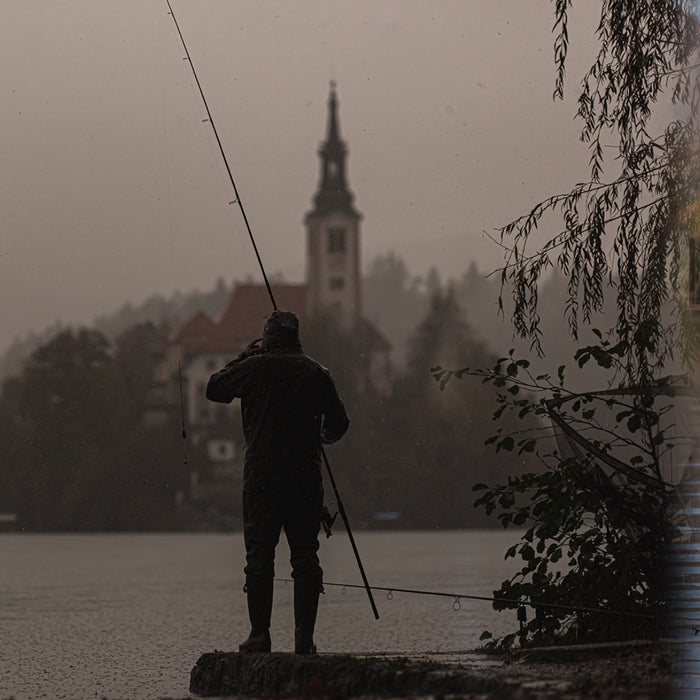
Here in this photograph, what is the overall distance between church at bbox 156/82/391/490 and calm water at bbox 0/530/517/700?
192 feet

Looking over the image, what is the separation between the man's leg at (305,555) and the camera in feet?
26.1

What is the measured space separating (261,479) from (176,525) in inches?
3119

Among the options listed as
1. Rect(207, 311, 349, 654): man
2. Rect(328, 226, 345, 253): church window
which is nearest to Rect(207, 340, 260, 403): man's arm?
Rect(207, 311, 349, 654): man

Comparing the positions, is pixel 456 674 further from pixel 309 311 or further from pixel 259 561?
pixel 309 311

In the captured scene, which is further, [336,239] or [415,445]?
[336,239]

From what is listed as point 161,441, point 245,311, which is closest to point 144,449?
point 161,441

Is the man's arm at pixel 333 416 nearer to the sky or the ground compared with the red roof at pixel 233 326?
nearer to the ground

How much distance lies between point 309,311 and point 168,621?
10639 cm

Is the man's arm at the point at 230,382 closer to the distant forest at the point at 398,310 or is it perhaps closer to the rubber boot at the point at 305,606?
the rubber boot at the point at 305,606

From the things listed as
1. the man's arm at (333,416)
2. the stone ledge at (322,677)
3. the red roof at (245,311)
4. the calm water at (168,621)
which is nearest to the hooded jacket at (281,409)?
the man's arm at (333,416)

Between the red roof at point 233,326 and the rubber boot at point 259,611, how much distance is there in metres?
104

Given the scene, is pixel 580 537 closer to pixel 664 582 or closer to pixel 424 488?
pixel 664 582

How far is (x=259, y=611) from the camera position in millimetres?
7961

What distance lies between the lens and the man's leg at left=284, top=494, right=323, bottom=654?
7.95m
